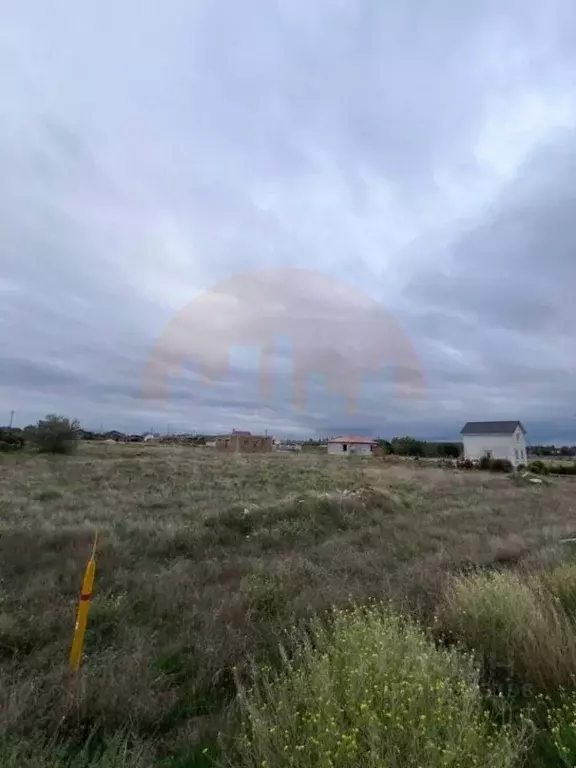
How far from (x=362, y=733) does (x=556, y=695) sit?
6.84ft

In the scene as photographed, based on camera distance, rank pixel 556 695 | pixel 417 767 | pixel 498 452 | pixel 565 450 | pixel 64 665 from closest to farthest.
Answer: pixel 417 767 → pixel 556 695 → pixel 64 665 → pixel 498 452 → pixel 565 450

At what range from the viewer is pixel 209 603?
6453 mm

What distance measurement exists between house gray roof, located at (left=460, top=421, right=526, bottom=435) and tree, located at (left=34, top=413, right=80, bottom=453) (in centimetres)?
4913

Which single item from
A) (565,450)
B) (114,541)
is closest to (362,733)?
(114,541)

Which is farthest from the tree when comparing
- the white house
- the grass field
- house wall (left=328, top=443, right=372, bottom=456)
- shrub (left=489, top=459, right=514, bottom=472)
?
house wall (left=328, top=443, right=372, bottom=456)

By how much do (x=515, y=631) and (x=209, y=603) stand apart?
387cm

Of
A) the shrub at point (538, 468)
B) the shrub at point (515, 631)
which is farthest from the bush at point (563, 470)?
the shrub at point (515, 631)

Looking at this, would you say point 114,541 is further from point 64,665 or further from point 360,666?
point 360,666

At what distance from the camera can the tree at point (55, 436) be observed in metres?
38.6

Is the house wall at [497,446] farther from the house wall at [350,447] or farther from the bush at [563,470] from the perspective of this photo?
the house wall at [350,447]

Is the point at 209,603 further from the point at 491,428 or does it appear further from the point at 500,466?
the point at 491,428

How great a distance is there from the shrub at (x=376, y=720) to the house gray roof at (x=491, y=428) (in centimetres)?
6155

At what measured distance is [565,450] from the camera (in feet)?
367

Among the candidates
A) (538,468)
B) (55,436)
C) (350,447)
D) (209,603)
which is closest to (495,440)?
(538,468)
